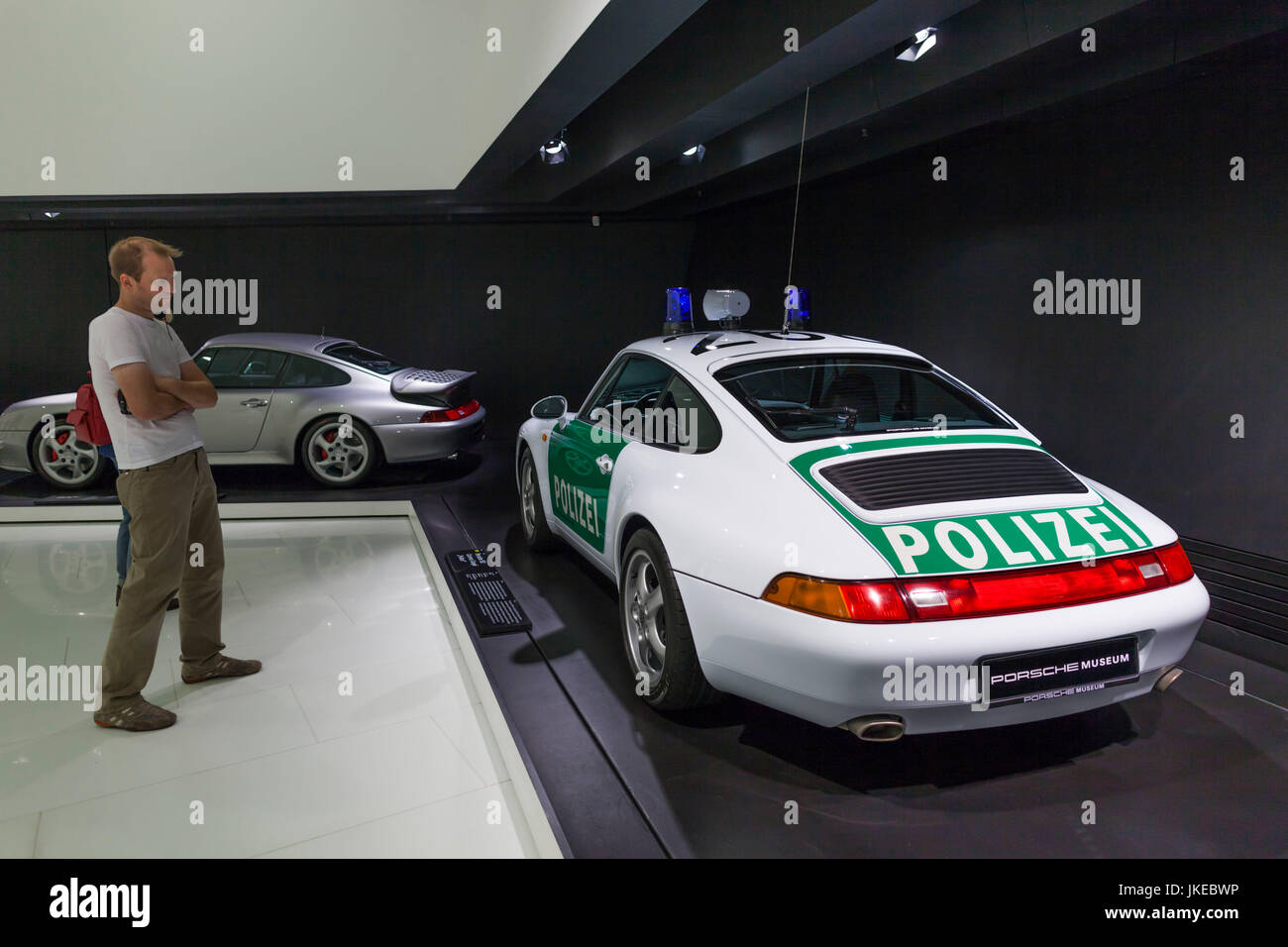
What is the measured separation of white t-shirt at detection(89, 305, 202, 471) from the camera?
2.78 metres

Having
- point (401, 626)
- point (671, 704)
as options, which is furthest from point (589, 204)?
point (671, 704)

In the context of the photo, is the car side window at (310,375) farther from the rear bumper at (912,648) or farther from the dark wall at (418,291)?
the rear bumper at (912,648)

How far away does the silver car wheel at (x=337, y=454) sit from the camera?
21.5 ft

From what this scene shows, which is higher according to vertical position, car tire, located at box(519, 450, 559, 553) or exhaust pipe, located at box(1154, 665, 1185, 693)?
car tire, located at box(519, 450, 559, 553)

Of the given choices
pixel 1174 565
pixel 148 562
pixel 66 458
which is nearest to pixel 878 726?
pixel 1174 565

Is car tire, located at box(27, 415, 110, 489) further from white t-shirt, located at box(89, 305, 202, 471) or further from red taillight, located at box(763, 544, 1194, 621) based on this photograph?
red taillight, located at box(763, 544, 1194, 621)

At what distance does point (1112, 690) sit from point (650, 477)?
1.54m

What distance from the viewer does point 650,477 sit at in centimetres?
288

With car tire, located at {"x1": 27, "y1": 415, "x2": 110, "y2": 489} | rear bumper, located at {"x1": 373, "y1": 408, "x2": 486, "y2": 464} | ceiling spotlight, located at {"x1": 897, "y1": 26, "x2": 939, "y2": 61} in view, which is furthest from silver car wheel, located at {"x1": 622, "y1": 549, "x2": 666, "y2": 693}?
car tire, located at {"x1": 27, "y1": 415, "x2": 110, "y2": 489}

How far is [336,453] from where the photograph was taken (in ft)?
21.6

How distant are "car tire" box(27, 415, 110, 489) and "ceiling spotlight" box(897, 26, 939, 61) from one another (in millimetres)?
6272

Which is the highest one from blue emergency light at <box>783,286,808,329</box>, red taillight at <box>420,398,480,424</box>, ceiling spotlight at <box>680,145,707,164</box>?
ceiling spotlight at <box>680,145,707,164</box>

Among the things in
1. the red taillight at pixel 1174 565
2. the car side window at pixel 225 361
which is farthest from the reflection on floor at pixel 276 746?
the car side window at pixel 225 361

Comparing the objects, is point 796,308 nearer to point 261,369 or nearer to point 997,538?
point 997,538
